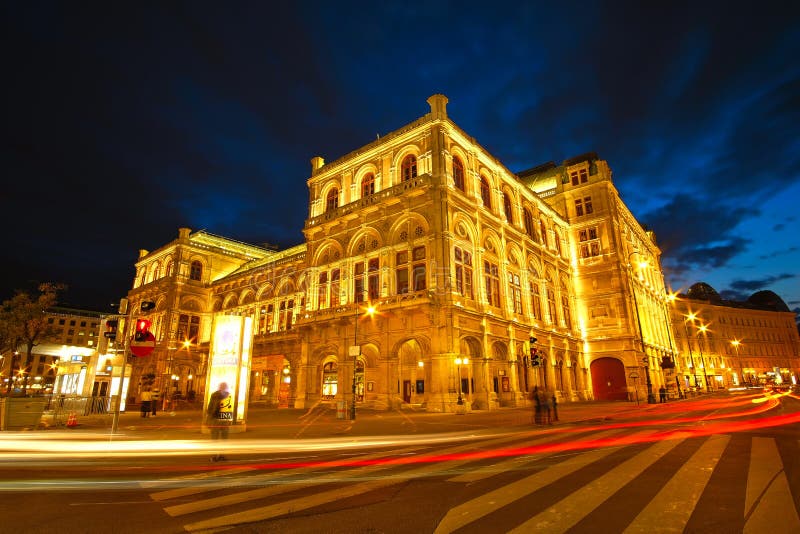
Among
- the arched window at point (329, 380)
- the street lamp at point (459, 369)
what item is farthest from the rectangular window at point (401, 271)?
the arched window at point (329, 380)

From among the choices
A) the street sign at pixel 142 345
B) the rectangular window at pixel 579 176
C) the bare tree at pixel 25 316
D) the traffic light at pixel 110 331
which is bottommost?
the street sign at pixel 142 345

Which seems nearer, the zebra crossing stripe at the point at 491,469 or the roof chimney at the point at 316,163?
the zebra crossing stripe at the point at 491,469

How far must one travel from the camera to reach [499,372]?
3266 cm

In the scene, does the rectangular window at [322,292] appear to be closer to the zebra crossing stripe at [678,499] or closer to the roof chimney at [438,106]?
the roof chimney at [438,106]

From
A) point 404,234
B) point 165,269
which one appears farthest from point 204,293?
point 404,234

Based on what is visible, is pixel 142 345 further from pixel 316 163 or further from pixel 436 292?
pixel 316 163

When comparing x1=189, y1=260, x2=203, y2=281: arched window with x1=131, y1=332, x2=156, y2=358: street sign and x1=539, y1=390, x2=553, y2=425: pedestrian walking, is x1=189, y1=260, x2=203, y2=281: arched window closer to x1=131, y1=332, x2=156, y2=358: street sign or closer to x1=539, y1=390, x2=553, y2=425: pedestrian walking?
x1=131, y1=332, x2=156, y2=358: street sign

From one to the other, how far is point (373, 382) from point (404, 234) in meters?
11.1

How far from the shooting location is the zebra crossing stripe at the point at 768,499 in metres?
5.01

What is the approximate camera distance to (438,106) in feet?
106

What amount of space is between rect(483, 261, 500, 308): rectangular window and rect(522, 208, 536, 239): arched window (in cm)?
916

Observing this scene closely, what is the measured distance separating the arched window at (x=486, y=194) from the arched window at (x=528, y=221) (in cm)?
→ 636

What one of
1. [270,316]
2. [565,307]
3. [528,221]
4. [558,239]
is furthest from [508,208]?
[270,316]

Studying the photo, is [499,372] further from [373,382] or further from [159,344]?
[159,344]
